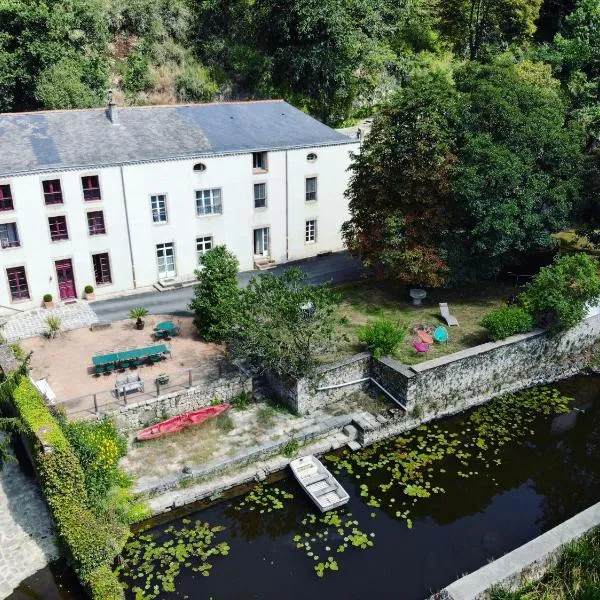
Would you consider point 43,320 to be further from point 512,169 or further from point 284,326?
point 512,169

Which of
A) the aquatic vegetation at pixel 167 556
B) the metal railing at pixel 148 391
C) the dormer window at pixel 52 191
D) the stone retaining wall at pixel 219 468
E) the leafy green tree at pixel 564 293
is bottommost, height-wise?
the aquatic vegetation at pixel 167 556

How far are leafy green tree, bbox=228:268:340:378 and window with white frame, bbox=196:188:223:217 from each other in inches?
485

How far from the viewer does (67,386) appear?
29.0m

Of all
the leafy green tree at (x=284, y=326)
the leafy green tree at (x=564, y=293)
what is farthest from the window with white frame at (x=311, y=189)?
the leafy green tree at (x=564, y=293)

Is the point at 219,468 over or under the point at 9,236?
under

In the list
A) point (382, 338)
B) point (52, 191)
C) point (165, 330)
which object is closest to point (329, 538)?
point (382, 338)

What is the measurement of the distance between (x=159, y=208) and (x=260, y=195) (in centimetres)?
671

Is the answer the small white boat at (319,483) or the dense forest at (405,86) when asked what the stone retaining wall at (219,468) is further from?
the dense forest at (405,86)

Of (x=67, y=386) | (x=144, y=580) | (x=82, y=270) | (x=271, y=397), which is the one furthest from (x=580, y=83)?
(x=144, y=580)

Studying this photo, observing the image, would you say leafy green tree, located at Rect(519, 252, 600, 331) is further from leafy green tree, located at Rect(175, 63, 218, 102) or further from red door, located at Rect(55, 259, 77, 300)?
leafy green tree, located at Rect(175, 63, 218, 102)

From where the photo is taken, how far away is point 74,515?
20656 mm

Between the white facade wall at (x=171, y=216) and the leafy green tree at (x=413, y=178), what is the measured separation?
7.47m

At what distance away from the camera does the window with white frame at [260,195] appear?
40688 mm

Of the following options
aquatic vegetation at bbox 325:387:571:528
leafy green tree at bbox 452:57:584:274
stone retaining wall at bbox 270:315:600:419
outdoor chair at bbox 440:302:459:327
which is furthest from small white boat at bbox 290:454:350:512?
leafy green tree at bbox 452:57:584:274
